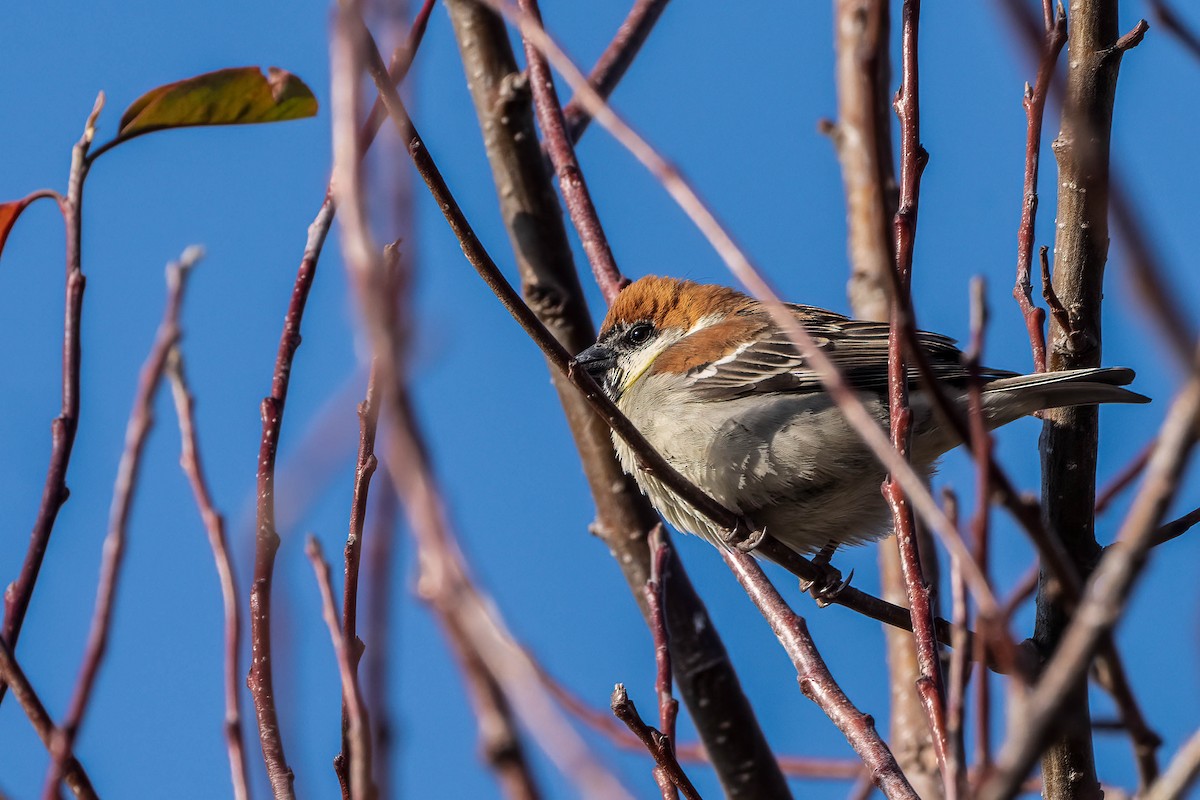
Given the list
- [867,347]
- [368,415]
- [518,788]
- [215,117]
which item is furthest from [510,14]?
[867,347]

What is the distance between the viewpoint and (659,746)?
2.24m

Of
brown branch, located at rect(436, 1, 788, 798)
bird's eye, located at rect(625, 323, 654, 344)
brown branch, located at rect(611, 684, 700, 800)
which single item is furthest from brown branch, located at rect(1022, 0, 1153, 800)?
bird's eye, located at rect(625, 323, 654, 344)

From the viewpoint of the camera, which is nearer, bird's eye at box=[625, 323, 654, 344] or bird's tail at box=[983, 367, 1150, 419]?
bird's tail at box=[983, 367, 1150, 419]

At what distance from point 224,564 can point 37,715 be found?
306 millimetres

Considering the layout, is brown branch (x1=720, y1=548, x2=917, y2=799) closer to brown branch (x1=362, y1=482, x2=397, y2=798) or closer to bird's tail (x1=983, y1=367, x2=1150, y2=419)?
bird's tail (x1=983, y1=367, x2=1150, y2=419)

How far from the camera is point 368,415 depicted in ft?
6.88

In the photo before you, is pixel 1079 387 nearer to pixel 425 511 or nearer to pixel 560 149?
pixel 560 149

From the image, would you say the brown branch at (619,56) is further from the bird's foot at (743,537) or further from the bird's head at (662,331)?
the bird's foot at (743,537)

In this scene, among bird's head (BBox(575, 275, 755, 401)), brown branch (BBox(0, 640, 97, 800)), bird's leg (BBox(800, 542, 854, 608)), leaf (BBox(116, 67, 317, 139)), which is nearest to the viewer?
brown branch (BBox(0, 640, 97, 800))

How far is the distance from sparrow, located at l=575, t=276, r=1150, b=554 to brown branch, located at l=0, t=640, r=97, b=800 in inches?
88.7

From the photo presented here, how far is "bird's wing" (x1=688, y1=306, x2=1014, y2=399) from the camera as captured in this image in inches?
170

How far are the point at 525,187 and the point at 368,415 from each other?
7.61 ft

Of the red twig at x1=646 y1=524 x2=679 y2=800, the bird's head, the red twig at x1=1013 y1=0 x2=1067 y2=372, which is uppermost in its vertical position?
the bird's head

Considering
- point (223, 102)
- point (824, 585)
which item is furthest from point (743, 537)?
point (223, 102)
